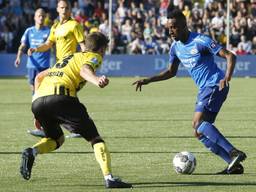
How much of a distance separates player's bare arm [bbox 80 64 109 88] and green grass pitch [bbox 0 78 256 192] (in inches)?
49.7

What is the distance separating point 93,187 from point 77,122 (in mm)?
757

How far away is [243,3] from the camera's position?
143ft

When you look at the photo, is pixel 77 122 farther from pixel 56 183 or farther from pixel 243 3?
pixel 243 3

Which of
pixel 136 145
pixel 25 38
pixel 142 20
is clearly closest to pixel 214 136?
pixel 136 145

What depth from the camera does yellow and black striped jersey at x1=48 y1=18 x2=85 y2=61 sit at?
54.2 feet

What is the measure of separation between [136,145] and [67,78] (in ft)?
15.1

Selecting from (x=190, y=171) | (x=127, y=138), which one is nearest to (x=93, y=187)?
(x=190, y=171)

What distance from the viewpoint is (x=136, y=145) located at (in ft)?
48.4

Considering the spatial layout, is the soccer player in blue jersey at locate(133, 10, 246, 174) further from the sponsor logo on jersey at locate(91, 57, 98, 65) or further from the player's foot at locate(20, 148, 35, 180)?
the player's foot at locate(20, 148, 35, 180)

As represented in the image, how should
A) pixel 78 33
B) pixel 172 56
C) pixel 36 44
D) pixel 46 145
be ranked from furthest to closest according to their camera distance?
1. pixel 36 44
2. pixel 78 33
3. pixel 172 56
4. pixel 46 145

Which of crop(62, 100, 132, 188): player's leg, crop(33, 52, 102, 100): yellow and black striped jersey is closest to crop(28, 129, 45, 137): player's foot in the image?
crop(33, 52, 102, 100): yellow and black striped jersey

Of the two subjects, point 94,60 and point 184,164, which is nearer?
point 94,60

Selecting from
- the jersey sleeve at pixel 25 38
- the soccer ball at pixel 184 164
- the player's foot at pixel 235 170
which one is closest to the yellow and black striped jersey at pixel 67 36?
the jersey sleeve at pixel 25 38

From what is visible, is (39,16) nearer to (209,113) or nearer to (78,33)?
(78,33)
